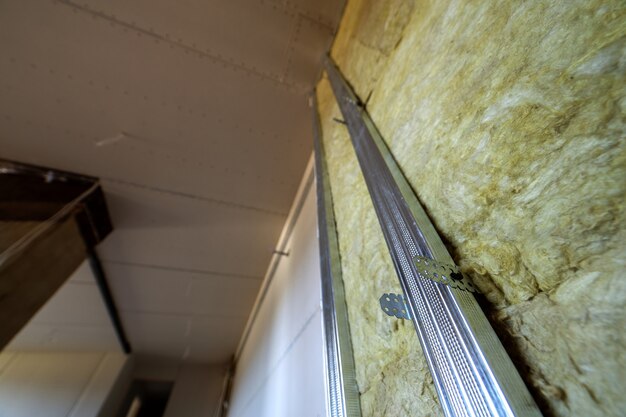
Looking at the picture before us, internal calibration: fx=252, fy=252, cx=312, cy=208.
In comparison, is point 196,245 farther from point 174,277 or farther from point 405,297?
point 405,297

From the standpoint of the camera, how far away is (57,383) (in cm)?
397

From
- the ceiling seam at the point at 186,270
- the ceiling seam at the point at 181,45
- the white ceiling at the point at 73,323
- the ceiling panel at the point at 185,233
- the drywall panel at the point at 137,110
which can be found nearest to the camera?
the ceiling seam at the point at 181,45

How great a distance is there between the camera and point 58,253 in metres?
2.19

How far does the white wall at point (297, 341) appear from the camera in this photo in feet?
3.97

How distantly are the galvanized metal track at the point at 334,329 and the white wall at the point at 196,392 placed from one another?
526 cm

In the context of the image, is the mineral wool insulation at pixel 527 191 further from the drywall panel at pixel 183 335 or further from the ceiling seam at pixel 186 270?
the drywall panel at pixel 183 335

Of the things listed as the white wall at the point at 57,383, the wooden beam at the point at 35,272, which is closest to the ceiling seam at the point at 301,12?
the wooden beam at the point at 35,272

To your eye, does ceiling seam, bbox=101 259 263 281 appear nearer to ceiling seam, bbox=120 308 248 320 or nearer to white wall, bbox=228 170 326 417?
white wall, bbox=228 170 326 417

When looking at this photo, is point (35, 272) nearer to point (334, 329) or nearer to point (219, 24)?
point (219, 24)

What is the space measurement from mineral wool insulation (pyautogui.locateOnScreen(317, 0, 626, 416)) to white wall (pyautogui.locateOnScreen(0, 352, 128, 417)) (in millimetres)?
5378

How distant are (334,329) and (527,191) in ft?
2.30

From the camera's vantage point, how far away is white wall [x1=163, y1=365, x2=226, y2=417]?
4719 mm

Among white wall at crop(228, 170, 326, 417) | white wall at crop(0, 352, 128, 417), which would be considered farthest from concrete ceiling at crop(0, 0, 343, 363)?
white wall at crop(0, 352, 128, 417)

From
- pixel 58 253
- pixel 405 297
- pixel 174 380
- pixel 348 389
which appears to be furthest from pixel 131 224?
pixel 174 380
